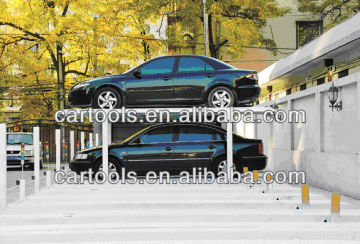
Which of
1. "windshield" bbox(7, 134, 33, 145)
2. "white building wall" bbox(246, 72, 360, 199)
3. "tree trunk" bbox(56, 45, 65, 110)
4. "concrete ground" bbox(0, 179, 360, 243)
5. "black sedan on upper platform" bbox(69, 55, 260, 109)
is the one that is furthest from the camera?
"tree trunk" bbox(56, 45, 65, 110)

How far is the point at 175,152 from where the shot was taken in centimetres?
1527

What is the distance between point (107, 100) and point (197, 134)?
2.78 metres

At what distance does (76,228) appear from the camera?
8531 millimetres

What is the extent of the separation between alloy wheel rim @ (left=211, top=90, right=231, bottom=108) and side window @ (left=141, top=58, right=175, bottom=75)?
1.18 meters

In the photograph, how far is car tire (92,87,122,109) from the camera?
1382cm

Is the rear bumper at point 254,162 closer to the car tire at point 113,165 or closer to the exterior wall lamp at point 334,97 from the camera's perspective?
the exterior wall lamp at point 334,97

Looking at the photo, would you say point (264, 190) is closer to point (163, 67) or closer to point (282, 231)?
point (163, 67)

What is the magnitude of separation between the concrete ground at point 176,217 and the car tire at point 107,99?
1.91m

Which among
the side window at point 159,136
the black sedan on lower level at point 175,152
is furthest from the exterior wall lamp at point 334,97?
the side window at point 159,136

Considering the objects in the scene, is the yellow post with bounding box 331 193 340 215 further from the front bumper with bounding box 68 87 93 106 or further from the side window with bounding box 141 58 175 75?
the front bumper with bounding box 68 87 93 106

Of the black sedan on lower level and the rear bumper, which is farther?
the rear bumper

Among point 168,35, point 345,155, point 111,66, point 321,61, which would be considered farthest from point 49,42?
point 345,155

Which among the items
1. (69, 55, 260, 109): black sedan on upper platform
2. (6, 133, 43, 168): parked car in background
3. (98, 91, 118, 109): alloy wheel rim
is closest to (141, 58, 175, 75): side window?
(69, 55, 260, 109): black sedan on upper platform

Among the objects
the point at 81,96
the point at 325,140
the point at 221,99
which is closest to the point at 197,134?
the point at 221,99
